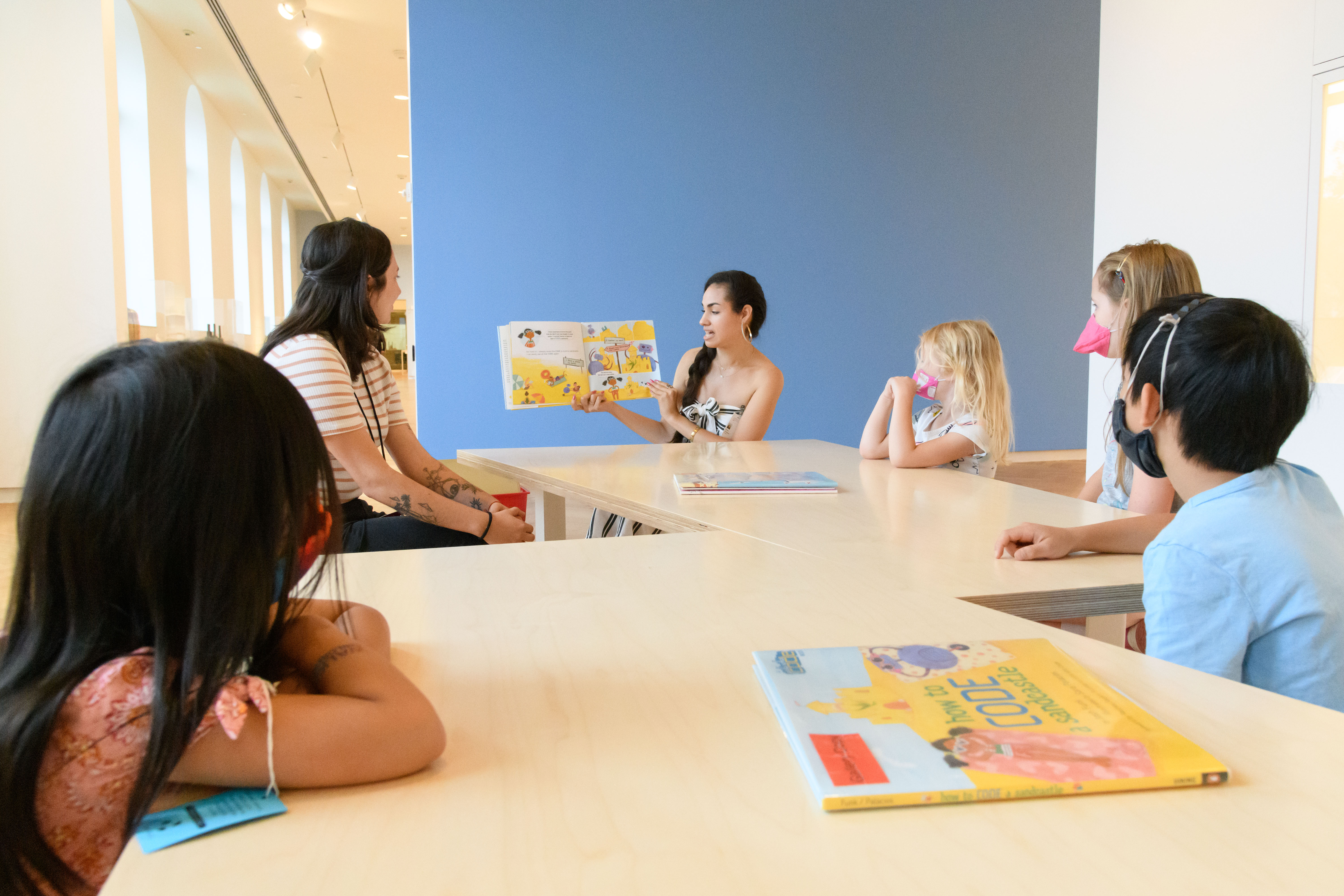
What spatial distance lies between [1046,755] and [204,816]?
0.60 meters

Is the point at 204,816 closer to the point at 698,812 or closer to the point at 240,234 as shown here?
the point at 698,812

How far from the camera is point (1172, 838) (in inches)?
23.5

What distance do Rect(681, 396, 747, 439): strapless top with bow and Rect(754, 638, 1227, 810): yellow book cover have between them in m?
2.47

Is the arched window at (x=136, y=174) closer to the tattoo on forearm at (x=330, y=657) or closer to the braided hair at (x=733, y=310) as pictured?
the braided hair at (x=733, y=310)

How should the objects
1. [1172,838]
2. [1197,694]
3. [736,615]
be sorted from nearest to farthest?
[1172,838] < [1197,694] < [736,615]

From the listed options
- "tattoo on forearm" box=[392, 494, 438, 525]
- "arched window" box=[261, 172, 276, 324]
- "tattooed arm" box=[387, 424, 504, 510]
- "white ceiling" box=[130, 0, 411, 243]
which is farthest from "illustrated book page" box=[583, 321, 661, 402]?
"arched window" box=[261, 172, 276, 324]

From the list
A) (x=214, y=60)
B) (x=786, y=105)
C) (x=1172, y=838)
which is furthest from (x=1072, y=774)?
(x=214, y=60)

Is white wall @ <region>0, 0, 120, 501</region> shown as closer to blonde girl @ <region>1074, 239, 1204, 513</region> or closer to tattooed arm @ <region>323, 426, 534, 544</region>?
tattooed arm @ <region>323, 426, 534, 544</region>

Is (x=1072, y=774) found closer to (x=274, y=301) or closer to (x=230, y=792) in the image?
(x=230, y=792)

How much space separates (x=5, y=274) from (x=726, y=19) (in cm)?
465

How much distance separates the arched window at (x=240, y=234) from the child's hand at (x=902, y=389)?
34.1 ft

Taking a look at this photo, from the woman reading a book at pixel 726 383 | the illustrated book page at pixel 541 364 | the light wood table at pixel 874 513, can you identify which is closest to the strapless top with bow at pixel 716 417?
the woman reading a book at pixel 726 383

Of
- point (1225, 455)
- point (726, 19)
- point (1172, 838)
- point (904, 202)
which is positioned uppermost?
point (726, 19)

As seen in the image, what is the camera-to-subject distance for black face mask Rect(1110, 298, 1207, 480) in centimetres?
119
